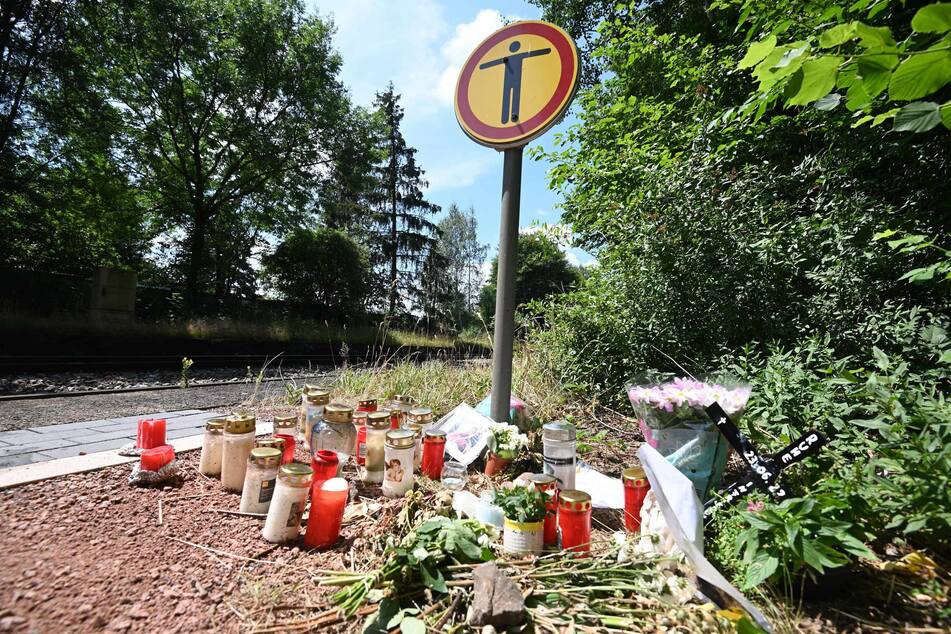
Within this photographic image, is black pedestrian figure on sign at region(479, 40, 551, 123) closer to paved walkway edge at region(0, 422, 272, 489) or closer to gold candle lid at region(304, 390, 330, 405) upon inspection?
gold candle lid at region(304, 390, 330, 405)

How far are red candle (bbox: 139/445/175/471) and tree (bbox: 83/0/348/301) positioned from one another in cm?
1223

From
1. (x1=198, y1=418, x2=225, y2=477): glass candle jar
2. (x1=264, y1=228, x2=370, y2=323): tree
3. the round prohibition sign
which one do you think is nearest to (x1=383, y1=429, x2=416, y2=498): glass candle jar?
(x1=198, y1=418, x2=225, y2=477): glass candle jar

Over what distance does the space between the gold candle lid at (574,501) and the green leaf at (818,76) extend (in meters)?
1.60

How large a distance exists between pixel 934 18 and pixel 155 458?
3073mm

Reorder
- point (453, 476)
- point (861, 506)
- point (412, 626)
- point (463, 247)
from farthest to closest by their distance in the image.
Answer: point (463, 247) → point (453, 476) → point (861, 506) → point (412, 626)

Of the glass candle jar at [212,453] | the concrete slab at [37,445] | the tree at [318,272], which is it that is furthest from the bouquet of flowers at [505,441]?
the tree at [318,272]

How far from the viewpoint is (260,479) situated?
5.14 feet

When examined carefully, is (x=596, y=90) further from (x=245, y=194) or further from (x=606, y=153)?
(x=245, y=194)

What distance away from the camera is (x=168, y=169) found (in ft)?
42.3

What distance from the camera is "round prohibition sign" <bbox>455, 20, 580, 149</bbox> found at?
238 centimetres

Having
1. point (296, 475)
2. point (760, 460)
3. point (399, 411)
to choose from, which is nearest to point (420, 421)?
point (399, 411)

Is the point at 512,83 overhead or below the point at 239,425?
overhead

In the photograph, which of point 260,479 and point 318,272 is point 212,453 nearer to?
point 260,479

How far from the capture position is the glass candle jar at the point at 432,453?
6.67 ft
